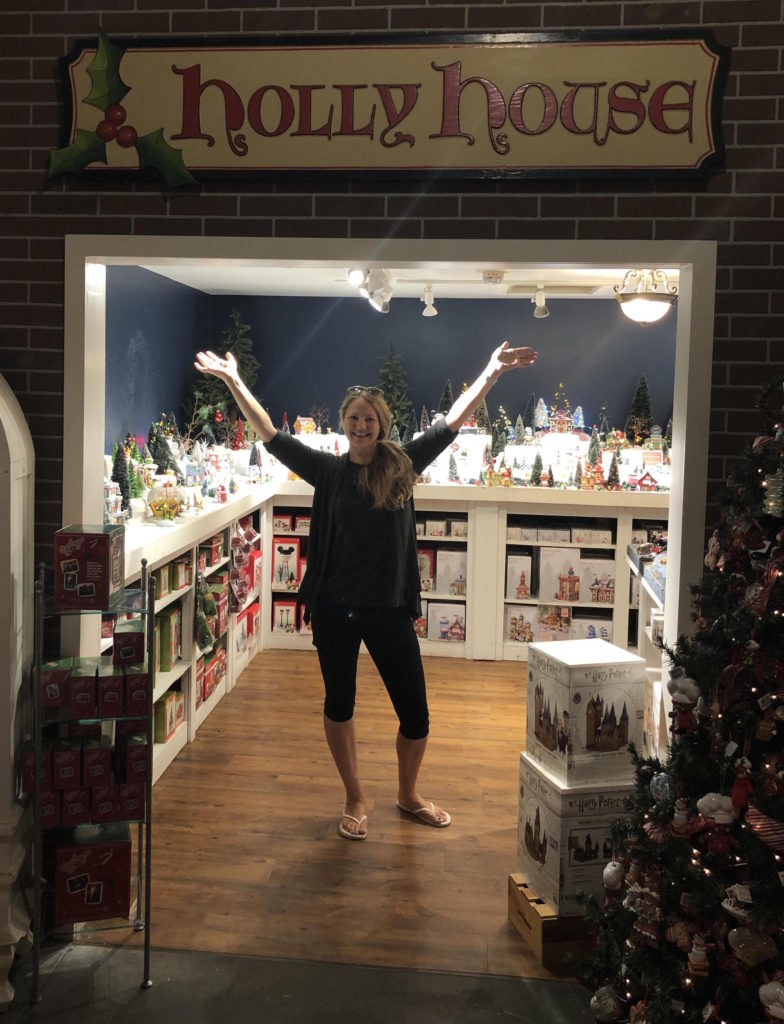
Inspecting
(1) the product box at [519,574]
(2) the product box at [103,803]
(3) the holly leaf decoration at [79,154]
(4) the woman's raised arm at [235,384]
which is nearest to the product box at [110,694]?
(2) the product box at [103,803]

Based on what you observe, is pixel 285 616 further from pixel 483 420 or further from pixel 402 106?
pixel 402 106

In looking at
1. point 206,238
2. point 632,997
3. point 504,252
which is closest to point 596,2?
point 504,252

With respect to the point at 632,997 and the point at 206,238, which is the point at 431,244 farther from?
the point at 632,997

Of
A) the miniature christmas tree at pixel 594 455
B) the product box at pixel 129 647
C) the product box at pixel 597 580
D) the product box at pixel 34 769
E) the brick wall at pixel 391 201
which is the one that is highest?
the brick wall at pixel 391 201

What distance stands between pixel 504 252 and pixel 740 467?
1034 mm

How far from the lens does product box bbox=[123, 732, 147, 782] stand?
2771mm

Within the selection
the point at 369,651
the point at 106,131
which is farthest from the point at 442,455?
the point at 106,131

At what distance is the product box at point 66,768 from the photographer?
8.91 feet

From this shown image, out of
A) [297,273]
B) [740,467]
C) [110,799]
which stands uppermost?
[297,273]

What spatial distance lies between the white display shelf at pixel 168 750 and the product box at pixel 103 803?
139 centimetres

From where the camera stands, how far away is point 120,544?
2.85 m

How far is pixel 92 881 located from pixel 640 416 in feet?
18.0

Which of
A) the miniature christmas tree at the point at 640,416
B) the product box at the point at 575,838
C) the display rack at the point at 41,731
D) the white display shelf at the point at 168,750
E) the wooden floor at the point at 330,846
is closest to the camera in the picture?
the display rack at the point at 41,731

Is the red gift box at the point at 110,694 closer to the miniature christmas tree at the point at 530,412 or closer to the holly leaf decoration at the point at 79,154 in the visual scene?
the holly leaf decoration at the point at 79,154
